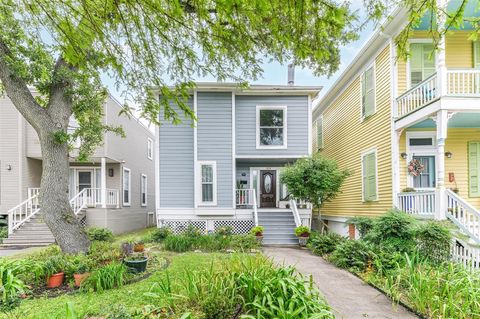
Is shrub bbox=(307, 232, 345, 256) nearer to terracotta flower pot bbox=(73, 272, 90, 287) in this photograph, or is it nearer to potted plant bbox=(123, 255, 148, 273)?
potted plant bbox=(123, 255, 148, 273)

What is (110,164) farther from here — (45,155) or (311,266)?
(311,266)

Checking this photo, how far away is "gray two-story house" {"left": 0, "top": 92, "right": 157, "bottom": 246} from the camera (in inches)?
463

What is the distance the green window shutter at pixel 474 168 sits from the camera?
881cm

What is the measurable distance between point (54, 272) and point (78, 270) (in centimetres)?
42

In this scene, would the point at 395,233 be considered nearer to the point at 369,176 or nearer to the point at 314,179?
the point at 314,179

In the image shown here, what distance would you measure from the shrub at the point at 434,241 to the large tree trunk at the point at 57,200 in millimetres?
7883

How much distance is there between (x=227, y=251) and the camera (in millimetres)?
9188

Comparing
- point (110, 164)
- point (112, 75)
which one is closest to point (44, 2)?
point (112, 75)

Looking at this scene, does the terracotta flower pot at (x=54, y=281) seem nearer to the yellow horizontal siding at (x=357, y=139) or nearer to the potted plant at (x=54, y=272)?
the potted plant at (x=54, y=272)

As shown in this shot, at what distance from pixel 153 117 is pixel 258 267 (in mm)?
2843

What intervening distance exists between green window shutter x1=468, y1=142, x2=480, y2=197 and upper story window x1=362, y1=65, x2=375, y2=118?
3132 millimetres

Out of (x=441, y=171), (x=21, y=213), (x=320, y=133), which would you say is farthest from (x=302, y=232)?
(x=21, y=213)

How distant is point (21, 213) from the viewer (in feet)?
39.5

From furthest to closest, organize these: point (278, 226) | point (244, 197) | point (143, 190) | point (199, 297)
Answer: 1. point (143, 190)
2. point (244, 197)
3. point (278, 226)
4. point (199, 297)
